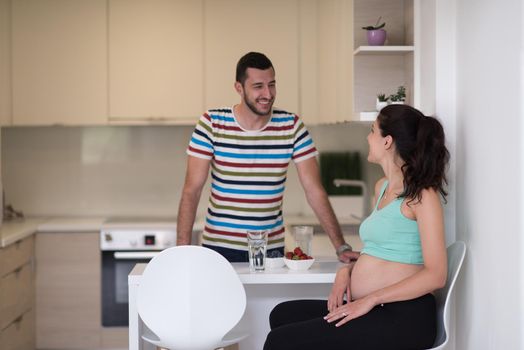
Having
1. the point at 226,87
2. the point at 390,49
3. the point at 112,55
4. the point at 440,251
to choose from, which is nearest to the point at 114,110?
the point at 112,55

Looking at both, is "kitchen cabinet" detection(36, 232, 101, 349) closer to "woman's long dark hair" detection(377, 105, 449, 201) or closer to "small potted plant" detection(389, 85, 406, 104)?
"small potted plant" detection(389, 85, 406, 104)

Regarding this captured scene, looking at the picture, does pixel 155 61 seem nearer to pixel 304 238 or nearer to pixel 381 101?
pixel 381 101

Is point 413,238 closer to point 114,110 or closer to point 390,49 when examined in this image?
point 390,49

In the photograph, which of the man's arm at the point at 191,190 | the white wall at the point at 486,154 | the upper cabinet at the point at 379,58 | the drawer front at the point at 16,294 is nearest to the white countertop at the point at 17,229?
the drawer front at the point at 16,294

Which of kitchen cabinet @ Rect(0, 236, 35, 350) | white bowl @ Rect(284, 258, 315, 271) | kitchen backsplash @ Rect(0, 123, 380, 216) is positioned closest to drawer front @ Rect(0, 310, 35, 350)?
kitchen cabinet @ Rect(0, 236, 35, 350)

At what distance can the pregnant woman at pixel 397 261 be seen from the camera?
252cm

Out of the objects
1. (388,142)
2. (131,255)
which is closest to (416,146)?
(388,142)

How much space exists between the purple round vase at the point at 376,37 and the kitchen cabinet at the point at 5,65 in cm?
260

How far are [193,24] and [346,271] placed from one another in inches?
111

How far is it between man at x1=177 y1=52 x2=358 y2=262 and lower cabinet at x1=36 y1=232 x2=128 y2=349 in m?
1.83

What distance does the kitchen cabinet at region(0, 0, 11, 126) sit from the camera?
5.13 m

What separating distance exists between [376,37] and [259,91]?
0.58m

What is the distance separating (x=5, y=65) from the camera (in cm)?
517

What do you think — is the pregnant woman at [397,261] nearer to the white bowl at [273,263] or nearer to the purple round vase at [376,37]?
the white bowl at [273,263]
